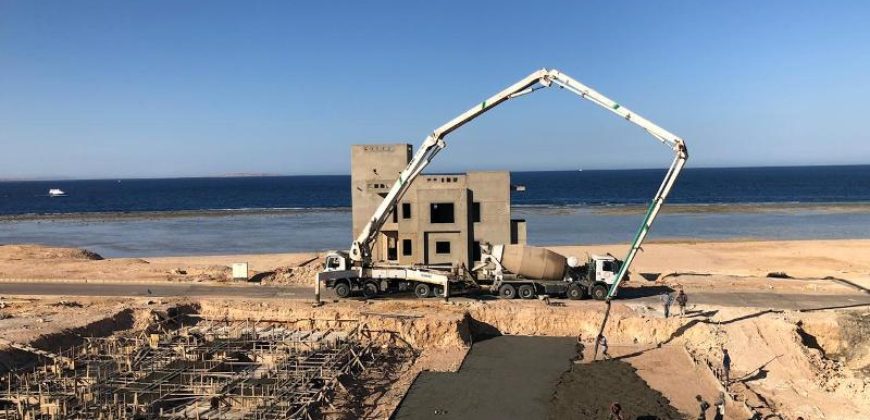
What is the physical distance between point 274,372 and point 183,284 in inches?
698

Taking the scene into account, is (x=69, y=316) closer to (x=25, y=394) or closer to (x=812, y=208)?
(x=25, y=394)

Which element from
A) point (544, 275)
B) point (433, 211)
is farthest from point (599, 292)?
point (433, 211)

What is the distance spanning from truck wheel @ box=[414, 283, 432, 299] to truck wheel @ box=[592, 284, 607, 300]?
7.74 m

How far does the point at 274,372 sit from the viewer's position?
21.2 m

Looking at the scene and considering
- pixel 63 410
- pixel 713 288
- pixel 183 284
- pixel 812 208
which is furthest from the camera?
pixel 812 208

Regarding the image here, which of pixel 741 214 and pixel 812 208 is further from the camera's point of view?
pixel 812 208

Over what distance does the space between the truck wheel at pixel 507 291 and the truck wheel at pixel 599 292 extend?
12.0 feet

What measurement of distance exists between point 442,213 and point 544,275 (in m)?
8.02

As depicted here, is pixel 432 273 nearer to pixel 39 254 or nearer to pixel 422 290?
pixel 422 290

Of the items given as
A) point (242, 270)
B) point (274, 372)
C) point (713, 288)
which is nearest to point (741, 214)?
point (713, 288)

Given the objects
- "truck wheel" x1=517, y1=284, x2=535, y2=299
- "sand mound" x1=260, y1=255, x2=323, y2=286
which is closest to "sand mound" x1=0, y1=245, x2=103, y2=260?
"sand mound" x1=260, y1=255, x2=323, y2=286

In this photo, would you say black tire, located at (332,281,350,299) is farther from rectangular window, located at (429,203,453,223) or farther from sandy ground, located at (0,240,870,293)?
rectangular window, located at (429,203,453,223)

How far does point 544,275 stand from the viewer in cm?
3028

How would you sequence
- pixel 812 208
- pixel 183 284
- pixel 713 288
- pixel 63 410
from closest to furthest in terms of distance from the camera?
pixel 63 410 → pixel 713 288 → pixel 183 284 → pixel 812 208
